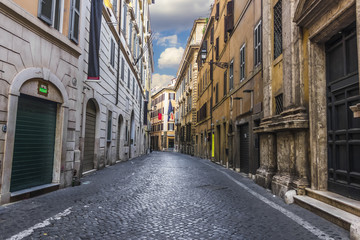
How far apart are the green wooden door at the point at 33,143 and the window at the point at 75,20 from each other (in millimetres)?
2029

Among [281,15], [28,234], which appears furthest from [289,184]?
[28,234]

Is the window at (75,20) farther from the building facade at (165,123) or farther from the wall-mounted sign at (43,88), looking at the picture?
the building facade at (165,123)

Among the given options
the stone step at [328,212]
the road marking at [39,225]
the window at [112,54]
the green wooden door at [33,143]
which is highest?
the window at [112,54]

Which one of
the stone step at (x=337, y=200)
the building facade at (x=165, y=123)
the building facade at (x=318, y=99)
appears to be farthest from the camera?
the building facade at (x=165, y=123)

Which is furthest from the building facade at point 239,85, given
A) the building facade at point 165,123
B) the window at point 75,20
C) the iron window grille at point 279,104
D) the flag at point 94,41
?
the building facade at point 165,123

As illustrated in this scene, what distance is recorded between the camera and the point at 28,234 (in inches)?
137

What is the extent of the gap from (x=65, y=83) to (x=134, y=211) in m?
4.29

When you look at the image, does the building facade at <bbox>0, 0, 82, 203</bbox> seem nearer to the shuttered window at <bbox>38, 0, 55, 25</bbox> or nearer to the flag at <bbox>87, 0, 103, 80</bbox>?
the shuttered window at <bbox>38, 0, 55, 25</bbox>

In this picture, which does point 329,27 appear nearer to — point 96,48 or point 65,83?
point 65,83

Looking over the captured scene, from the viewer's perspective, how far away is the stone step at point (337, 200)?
4219mm

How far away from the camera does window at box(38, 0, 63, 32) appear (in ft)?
20.7

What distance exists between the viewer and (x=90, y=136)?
1131cm

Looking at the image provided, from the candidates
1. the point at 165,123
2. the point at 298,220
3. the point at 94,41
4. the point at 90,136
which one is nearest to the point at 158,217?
the point at 298,220

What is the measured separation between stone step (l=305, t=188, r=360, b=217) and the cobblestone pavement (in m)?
0.39
